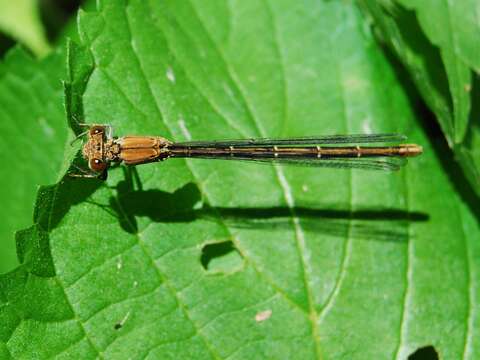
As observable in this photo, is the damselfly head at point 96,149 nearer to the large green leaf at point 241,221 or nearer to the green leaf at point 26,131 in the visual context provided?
the large green leaf at point 241,221

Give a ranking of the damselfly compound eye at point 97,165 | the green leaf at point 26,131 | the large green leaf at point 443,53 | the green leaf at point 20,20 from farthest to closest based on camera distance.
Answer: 1. the green leaf at point 20,20
2. the green leaf at point 26,131
3. the large green leaf at point 443,53
4. the damselfly compound eye at point 97,165

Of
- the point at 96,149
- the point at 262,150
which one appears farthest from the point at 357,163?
the point at 96,149

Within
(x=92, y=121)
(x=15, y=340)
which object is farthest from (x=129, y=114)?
(x=15, y=340)

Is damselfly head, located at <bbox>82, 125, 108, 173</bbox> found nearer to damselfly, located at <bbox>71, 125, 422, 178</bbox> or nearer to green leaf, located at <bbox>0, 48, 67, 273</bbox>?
damselfly, located at <bbox>71, 125, 422, 178</bbox>

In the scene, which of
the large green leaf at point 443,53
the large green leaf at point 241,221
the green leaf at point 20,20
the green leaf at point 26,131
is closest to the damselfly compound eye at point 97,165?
the large green leaf at point 241,221

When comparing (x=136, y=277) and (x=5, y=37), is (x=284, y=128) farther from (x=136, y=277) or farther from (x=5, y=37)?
(x=5, y=37)

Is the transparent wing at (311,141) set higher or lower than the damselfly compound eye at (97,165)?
lower
